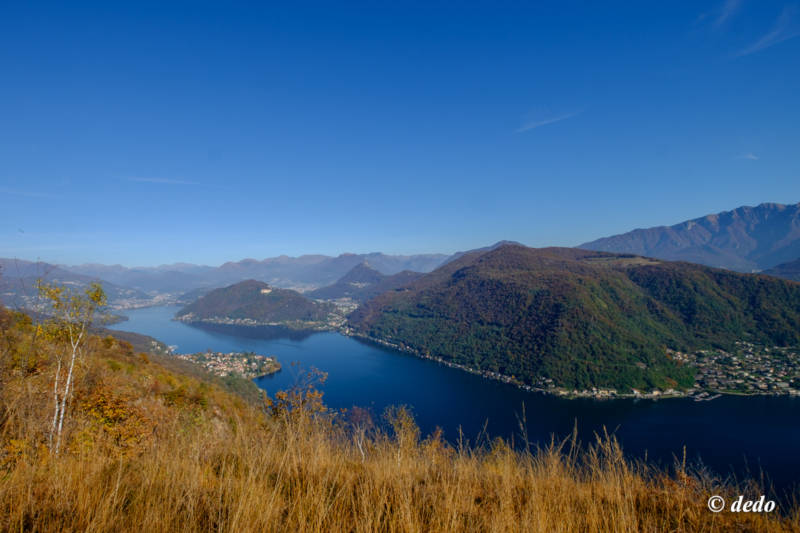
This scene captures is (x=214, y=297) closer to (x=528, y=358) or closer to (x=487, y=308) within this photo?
(x=487, y=308)

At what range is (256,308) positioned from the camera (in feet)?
326

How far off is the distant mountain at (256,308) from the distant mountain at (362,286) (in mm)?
35837

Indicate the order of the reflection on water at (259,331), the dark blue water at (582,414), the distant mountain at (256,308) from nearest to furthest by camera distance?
the dark blue water at (582,414), the reflection on water at (259,331), the distant mountain at (256,308)

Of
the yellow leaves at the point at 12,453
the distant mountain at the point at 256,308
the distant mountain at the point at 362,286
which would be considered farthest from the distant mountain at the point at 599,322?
the distant mountain at the point at 362,286

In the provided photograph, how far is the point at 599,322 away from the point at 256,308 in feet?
296

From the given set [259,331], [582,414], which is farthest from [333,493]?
[259,331]

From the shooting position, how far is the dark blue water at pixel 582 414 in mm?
22100

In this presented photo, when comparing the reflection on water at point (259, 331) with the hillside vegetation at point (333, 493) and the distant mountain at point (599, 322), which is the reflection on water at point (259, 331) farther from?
the hillside vegetation at point (333, 493)

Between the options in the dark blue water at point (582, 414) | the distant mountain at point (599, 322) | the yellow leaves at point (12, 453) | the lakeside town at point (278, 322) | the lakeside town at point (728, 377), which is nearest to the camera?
the yellow leaves at point (12, 453)

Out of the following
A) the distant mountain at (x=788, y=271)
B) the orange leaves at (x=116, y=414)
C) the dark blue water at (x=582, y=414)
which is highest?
the distant mountain at (x=788, y=271)

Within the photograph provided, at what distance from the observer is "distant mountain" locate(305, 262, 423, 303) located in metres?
144

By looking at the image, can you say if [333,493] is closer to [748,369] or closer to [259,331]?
[748,369]

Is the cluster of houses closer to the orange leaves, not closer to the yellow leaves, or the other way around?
the orange leaves

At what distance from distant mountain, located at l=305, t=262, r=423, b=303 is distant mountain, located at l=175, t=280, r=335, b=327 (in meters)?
35.8
